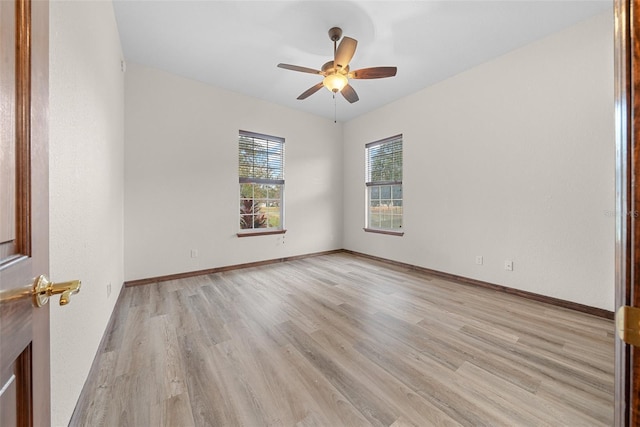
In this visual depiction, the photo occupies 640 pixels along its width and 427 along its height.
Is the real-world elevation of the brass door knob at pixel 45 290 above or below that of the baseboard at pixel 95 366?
above

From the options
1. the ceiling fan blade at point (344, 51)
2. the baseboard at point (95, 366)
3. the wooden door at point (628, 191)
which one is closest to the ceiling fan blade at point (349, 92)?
the ceiling fan blade at point (344, 51)

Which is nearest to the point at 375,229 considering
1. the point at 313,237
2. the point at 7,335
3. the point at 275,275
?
the point at 313,237

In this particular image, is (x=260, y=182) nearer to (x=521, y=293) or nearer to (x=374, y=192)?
(x=374, y=192)

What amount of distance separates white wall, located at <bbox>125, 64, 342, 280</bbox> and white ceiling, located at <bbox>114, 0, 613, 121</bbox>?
0.36 m

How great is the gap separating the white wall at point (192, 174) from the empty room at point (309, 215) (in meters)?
0.03

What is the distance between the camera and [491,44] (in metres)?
2.68

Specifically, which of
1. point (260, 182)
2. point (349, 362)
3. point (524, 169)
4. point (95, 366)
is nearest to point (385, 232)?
point (524, 169)

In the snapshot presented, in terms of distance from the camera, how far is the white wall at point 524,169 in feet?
7.51

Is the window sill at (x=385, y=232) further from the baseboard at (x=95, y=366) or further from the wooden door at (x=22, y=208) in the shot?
the wooden door at (x=22, y=208)

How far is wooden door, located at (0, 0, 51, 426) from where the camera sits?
0.42m

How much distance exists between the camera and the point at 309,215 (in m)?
4.74

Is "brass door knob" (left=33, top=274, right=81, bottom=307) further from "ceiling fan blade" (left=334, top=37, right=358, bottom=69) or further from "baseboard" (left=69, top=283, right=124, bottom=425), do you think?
"ceiling fan blade" (left=334, top=37, right=358, bottom=69)

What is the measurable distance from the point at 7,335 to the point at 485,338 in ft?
8.20

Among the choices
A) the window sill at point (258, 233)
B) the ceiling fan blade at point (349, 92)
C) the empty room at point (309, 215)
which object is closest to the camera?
the empty room at point (309, 215)
